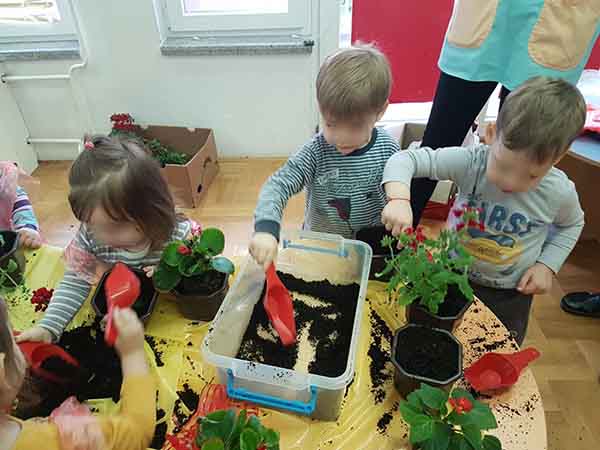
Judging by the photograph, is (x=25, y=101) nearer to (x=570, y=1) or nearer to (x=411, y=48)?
(x=411, y=48)

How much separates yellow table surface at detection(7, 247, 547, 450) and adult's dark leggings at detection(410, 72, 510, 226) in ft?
1.90

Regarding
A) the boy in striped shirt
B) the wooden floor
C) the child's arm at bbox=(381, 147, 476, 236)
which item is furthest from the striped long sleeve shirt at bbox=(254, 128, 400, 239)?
the wooden floor

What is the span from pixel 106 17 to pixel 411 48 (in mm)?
1503

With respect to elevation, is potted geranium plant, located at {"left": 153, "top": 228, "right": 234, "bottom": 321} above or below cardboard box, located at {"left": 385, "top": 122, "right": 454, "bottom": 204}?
above

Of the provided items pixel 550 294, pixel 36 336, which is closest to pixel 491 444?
pixel 36 336

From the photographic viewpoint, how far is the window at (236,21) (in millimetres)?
2215

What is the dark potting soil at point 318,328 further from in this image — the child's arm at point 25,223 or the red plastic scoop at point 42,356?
the child's arm at point 25,223

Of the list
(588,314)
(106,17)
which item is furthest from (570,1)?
(106,17)

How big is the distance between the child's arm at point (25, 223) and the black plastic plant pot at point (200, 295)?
507mm

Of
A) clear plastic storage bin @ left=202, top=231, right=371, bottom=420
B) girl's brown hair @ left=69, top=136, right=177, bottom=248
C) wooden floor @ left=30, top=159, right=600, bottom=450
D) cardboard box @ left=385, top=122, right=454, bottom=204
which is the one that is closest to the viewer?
clear plastic storage bin @ left=202, top=231, right=371, bottom=420

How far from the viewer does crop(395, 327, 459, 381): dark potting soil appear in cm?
73

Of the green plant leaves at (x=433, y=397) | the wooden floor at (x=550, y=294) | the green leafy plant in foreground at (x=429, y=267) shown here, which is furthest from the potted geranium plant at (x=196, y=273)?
the wooden floor at (x=550, y=294)

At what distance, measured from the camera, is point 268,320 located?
2.92 ft

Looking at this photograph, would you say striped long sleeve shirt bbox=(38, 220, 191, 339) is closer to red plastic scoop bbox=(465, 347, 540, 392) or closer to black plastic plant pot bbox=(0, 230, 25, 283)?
black plastic plant pot bbox=(0, 230, 25, 283)
